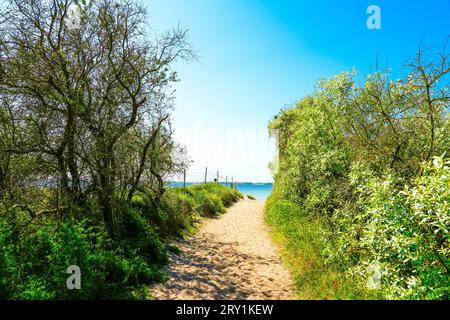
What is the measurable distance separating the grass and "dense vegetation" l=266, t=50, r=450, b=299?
27 mm

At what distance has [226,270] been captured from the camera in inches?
290

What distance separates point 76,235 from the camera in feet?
15.9

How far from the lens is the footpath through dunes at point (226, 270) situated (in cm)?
577

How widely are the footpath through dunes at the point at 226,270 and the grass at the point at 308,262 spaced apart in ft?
1.10

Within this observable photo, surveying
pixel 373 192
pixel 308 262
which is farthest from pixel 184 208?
pixel 373 192

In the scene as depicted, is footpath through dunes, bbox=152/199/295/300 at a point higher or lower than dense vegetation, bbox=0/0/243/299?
lower

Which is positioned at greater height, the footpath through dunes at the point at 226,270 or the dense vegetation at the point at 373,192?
the dense vegetation at the point at 373,192

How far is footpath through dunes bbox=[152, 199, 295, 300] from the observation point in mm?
5766

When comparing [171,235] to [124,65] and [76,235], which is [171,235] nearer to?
[76,235]

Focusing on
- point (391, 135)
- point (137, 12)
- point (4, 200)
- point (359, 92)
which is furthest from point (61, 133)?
point (359, 92)

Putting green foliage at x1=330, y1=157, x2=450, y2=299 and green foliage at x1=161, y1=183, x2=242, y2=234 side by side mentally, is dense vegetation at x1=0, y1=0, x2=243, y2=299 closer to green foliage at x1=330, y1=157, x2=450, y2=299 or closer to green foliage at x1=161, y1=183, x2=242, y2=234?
green foliage at x1=161, y1=183, x2=242, y2=234
